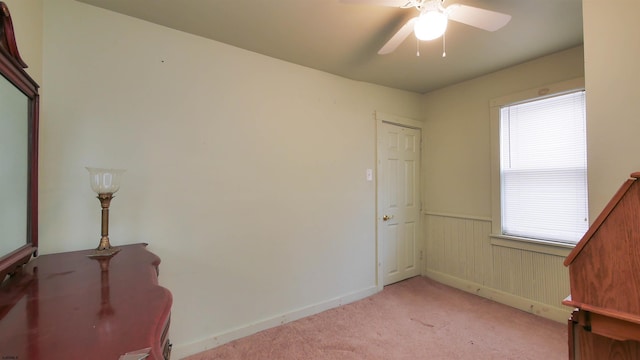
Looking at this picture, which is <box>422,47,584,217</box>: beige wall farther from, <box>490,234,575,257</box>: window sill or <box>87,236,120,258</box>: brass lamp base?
<box>87,236,120,258</box>: brass lamp base

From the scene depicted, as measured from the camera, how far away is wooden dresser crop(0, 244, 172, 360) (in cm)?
63

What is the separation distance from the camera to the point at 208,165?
84.4 inches

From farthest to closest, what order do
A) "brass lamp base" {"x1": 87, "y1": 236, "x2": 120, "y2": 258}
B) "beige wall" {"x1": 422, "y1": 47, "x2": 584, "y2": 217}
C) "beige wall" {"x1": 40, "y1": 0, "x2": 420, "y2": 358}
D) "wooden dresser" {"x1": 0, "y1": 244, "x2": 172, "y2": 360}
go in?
"beige wall" {"x1": 422, "y1": 47, "x2": 584, "y2": 217}, "beige wall" {"x1": 40, "y1": 0, "x2": 420, "y2": 358}, "brass lamp base" {"x1": 87, "y1": 236, "x2": 120, "y2": 258}, "wooden dresser" {"x1": 0, "y1": 244, "x2": 172, "y2": 360}

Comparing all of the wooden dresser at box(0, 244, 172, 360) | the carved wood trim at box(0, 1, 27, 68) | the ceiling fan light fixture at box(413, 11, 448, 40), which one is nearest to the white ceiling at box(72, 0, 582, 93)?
the ceiling fan light fixture at box(413, 11, 448, 40)

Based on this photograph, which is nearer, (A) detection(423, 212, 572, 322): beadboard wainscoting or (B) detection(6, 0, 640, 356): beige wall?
(B) detection(6, 0, 640, 356): beige wall

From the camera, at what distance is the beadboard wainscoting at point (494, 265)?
2492mm

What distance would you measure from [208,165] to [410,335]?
7.33ft

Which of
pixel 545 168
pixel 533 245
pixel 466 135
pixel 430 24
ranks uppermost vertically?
pixel 430 24

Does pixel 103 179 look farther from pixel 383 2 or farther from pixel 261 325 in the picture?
pixel 383 2

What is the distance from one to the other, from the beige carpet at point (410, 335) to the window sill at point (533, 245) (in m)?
Answer: 0.64

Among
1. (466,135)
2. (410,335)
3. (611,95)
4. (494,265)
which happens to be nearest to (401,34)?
(611,95)

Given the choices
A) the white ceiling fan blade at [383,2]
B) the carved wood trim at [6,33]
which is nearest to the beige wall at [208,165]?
the carved wood trim at [6,33]

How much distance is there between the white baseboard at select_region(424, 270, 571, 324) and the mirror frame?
3751 mm

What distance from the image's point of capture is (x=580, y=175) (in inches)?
92.5
